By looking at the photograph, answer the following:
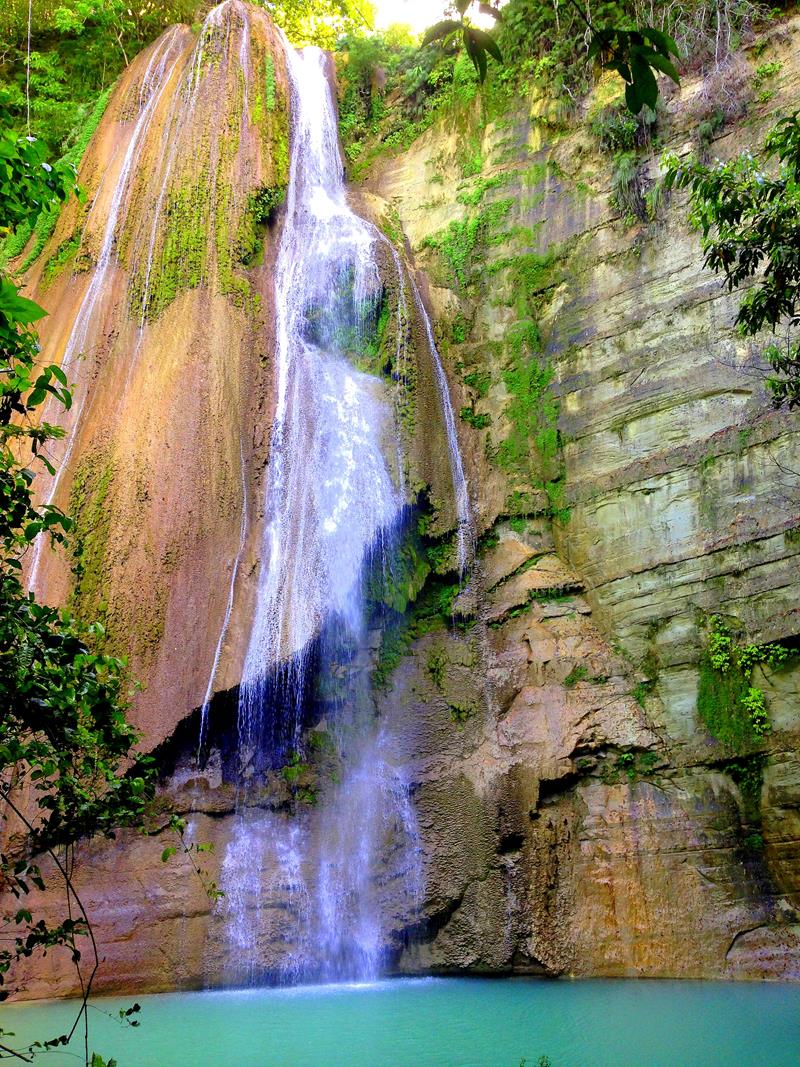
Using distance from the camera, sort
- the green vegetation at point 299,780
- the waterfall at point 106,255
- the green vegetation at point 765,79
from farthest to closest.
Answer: the waterfall at point 106,255, the green vegetation at point 765,79, the green vegetation at point 299,780

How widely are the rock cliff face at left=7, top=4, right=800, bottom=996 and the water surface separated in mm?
821

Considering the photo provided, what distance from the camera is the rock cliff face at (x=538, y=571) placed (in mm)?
9078

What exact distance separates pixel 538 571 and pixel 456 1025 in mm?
5872

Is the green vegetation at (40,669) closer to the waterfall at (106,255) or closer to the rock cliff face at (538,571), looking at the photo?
the rock cliff face at (538,571)

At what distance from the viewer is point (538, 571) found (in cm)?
1132

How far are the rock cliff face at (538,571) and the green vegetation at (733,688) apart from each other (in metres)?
0.05

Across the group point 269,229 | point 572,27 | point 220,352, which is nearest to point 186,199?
point 269,229

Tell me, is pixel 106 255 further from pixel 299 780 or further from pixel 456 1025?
pixel 456 1025

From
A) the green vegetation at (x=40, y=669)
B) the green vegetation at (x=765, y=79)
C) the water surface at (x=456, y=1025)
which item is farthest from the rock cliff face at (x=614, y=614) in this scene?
the green vegetation at (x=40, y=669)

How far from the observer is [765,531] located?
9570 millimetres

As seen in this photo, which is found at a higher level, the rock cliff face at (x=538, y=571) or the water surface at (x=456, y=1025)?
the rock cliff face at (x=538, y=571)

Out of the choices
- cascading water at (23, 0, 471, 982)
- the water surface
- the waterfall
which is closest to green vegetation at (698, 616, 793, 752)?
Answer: the water surface

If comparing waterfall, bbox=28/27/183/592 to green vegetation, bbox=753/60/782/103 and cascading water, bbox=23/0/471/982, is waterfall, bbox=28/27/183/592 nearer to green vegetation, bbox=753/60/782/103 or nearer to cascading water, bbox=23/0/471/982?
cascading water, bbox=23/0/471/982

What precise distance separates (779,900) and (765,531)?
3.88 meters
